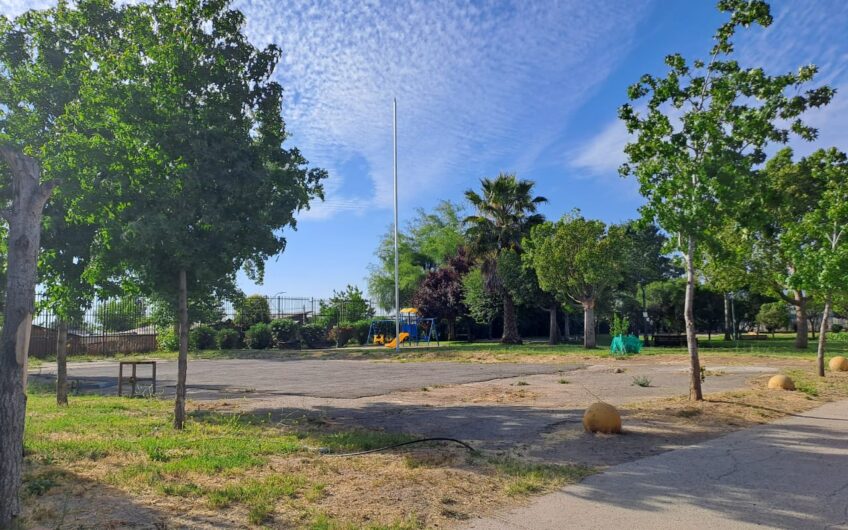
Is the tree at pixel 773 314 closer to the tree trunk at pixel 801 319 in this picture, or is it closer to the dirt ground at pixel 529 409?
the tree trunk at pixel 801 319

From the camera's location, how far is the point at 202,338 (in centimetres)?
4022

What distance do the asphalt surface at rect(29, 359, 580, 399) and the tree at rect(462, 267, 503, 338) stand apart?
19.6m

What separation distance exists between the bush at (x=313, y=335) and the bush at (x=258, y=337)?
7.66 ft

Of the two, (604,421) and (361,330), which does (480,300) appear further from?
(604,421)

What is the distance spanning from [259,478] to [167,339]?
115 ft

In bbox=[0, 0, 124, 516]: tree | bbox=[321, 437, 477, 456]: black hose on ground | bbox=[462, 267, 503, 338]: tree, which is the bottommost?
bbox=[321, 437, 477, 456]: black hose on ground

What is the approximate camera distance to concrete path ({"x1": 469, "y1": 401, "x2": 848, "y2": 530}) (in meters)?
5.02

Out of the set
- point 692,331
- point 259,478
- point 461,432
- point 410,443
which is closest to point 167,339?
point 461,432

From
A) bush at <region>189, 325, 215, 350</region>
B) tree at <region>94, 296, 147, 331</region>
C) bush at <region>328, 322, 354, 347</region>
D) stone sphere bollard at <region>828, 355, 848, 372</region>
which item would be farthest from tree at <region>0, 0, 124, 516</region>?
bush at <region>328, 322, 354, 347</region>

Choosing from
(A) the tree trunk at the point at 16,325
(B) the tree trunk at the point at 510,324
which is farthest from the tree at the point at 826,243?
(B) the tree trunk at the point at 510,324

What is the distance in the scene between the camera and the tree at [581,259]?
108ft

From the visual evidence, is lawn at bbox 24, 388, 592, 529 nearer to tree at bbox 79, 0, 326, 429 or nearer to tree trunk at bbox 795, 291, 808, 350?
tree at bbox 79, 0, 326, 429

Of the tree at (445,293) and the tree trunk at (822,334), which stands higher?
the tree at (445,293)

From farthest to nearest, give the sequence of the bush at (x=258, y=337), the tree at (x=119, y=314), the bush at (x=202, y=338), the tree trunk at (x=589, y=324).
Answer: the bush at (x=258, y=337) < the bush at (x=202, y=338) < the tree at (x=119, y=314) < the tree trunk at (x=589, y=324)
